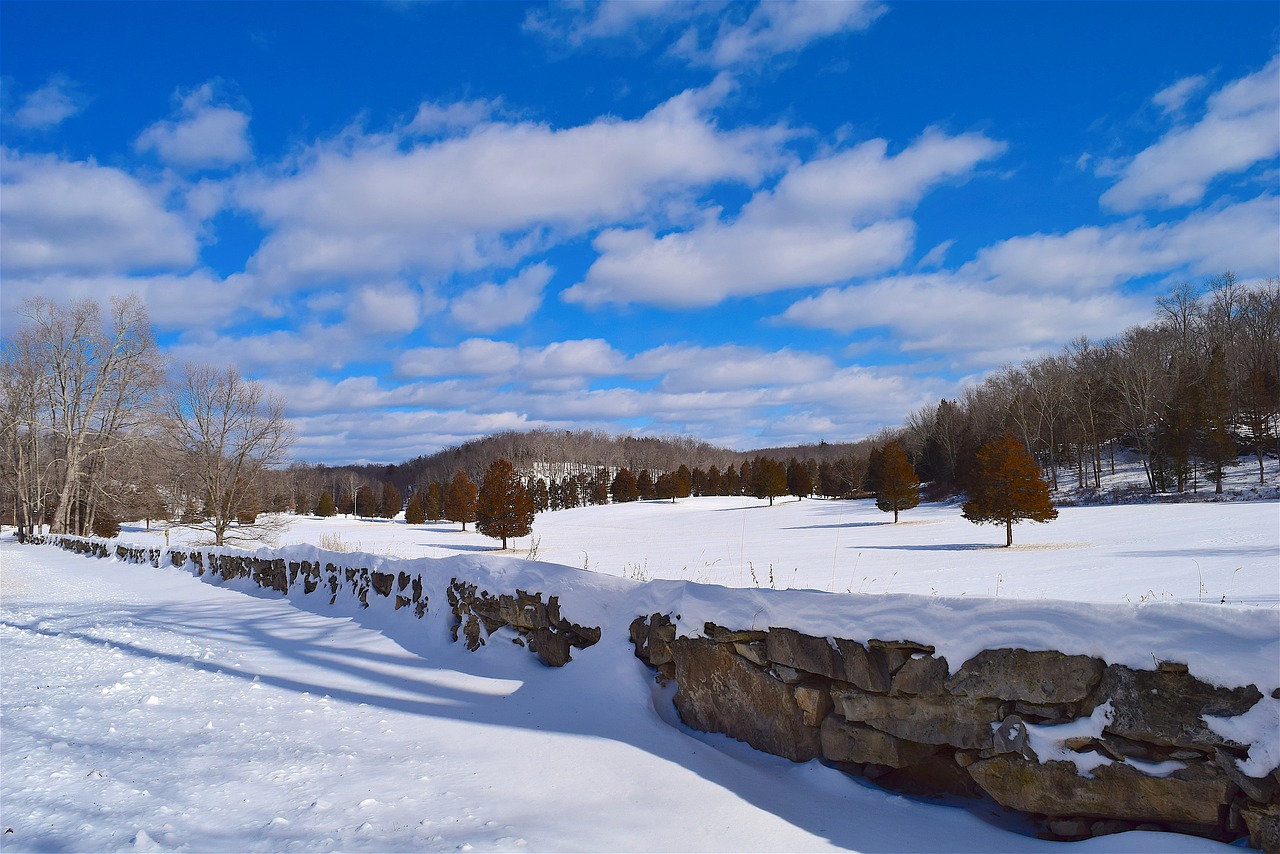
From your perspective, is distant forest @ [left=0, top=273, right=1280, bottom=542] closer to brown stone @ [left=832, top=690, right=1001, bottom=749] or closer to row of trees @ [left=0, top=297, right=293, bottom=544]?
row of trees @ [left=0, top=297, right=293, bottom=544]

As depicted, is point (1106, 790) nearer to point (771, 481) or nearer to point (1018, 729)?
point (1018, 729)

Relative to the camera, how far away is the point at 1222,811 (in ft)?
9.23

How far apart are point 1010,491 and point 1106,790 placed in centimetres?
2142

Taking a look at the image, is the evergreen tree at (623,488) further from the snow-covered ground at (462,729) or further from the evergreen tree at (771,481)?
the snow-covered ground at (462,729)

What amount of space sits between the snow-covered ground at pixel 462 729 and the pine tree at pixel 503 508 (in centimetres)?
2140

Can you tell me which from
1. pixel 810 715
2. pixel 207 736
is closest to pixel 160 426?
pixel 207 736

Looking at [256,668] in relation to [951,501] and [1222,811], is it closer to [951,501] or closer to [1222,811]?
[1222,811]

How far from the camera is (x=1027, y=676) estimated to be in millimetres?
3264

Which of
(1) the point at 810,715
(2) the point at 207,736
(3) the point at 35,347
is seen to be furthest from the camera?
(3) the point at 35,347

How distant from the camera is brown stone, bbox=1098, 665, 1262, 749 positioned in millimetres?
2795

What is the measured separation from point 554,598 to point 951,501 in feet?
165

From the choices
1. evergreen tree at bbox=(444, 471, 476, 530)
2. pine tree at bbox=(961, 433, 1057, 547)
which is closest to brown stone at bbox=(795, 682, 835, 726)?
pine tree at bbox=(961, 433, 1057, 547)

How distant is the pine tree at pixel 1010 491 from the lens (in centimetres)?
2188

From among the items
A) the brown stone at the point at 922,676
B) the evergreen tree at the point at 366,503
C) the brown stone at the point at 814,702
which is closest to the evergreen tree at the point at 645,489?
the evergreen tree at the point at 366,503
